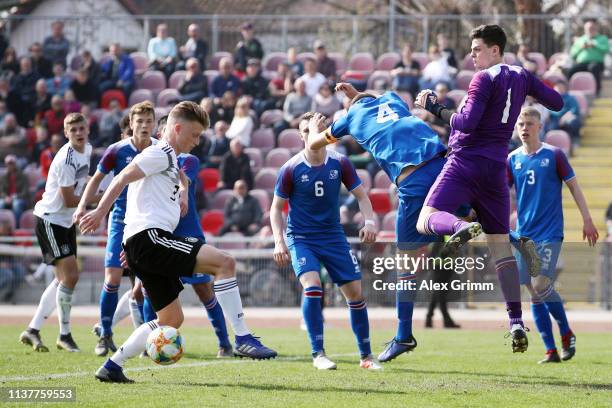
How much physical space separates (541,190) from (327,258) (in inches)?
92.4

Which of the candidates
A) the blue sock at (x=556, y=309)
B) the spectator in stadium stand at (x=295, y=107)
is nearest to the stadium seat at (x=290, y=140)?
the spectator in stadium stand at (x=295, y=107)

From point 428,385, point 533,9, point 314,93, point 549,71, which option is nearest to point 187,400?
point 428,385

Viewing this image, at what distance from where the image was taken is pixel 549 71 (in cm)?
2341

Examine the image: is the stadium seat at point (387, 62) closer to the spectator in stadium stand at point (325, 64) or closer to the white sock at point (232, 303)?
the spectator in stadium stand at point (325, 64)

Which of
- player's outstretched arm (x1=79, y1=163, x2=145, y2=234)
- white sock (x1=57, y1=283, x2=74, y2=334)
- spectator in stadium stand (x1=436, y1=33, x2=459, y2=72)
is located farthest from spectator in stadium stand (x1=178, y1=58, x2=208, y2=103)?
player's outstretched arm (x1=79, y1=163, x2=145, y2=234)

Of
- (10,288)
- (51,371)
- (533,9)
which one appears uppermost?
(533,9)

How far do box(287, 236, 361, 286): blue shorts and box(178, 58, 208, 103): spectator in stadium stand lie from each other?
544 inches

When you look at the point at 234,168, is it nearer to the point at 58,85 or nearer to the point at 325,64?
the point at 325,64

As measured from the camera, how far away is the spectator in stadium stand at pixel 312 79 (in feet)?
75.7

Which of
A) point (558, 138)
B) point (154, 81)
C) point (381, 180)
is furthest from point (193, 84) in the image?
point (558, 138)

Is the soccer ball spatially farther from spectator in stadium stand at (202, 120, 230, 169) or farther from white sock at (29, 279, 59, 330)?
spectator in stadium stand at (202, 120, 230, 169)

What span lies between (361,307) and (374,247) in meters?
8.46

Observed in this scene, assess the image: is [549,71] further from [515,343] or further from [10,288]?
[515,343]

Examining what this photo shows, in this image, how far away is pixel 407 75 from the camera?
903 inches
